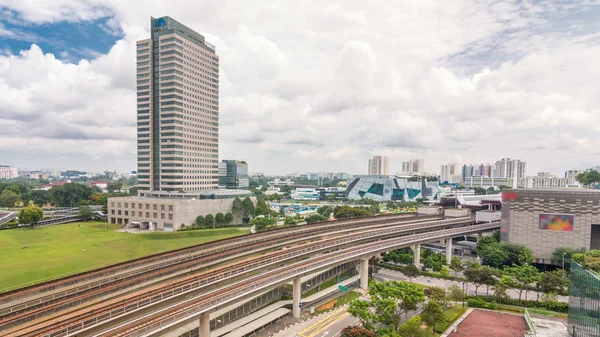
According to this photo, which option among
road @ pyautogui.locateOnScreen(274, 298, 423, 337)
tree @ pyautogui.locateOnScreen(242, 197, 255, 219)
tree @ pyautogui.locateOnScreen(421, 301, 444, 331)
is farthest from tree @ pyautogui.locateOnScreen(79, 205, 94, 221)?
tree @ pyautogui.locateOnScreen(421, 301, 444, 331)

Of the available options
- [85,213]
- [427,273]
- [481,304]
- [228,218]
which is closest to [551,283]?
[481,304]

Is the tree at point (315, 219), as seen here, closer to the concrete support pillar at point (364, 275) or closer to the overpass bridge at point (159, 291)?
the overpass bridge at point (159, 291)

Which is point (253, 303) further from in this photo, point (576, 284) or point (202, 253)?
point (576, 284)

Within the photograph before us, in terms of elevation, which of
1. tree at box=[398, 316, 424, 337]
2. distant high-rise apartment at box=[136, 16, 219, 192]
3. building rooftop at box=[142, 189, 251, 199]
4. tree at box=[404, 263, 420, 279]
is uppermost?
distant high-rise apartment at box=[136, 16, 219, 192]

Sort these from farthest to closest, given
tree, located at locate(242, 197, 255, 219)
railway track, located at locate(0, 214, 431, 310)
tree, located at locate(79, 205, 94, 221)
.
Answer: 1. tree, located at locate(79, 205, 94, 221)
2. tree, located at locate(242, 197, 255, 219)
3. railway track, located at locate(0, 214, 431, 310)

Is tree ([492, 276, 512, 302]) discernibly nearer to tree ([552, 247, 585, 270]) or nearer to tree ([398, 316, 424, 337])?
tree ([398, 316, 424, 337])

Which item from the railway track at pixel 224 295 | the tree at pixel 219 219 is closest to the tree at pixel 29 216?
the tree at pixel 219 219

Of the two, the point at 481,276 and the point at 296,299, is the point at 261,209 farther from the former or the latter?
the point at 481,276
